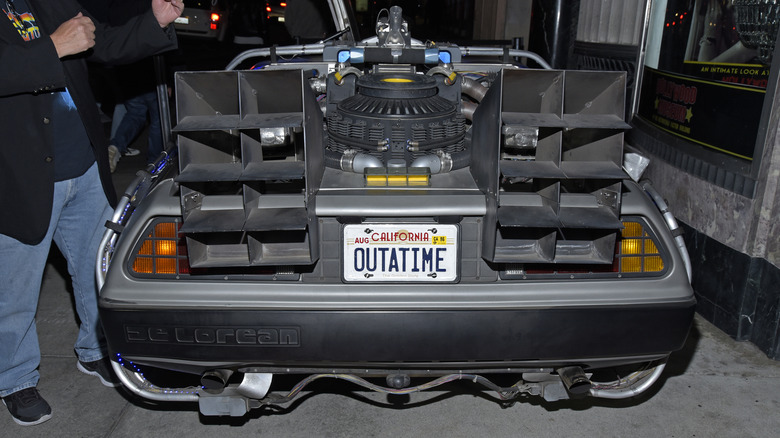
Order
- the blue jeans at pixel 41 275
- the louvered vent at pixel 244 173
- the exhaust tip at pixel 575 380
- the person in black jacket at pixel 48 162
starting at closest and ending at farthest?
the louvered vent at pixel 244 173 < the exhaust tip at pixel 575 380 < the person in black jacket at pixel 48 162 < the blue jeans at pixel 41 275

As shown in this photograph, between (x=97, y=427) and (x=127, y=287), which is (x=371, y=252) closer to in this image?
(x=127, y=287)

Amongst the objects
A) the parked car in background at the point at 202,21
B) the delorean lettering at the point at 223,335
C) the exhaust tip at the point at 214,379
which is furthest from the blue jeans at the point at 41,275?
the parked car in background at the point at 202,21

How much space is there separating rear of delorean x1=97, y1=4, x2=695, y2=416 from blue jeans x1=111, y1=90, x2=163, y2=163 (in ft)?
15.4

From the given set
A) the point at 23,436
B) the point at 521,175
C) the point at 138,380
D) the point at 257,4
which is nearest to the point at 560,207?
the point at 521,175

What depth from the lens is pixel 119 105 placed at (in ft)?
24.3

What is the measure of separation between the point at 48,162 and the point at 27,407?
46.1 inches

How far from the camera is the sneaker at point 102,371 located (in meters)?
3.31

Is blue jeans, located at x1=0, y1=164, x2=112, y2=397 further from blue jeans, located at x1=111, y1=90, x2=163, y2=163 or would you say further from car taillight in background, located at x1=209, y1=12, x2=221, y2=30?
car taillight in background, located at x1=209, y1=12, x2=221, y2=30

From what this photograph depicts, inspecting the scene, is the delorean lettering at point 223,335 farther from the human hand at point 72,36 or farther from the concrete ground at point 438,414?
the human hand at point 72,36

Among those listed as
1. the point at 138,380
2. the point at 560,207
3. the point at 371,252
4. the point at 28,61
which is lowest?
the point at 138,380

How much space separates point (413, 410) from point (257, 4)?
392 inches

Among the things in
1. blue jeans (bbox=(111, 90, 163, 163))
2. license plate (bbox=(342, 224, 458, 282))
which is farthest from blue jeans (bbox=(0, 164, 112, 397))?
blue jeans (bbox=(111, 90, 163, 163))

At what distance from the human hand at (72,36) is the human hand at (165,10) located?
40 cm

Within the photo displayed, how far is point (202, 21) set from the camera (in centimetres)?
996
